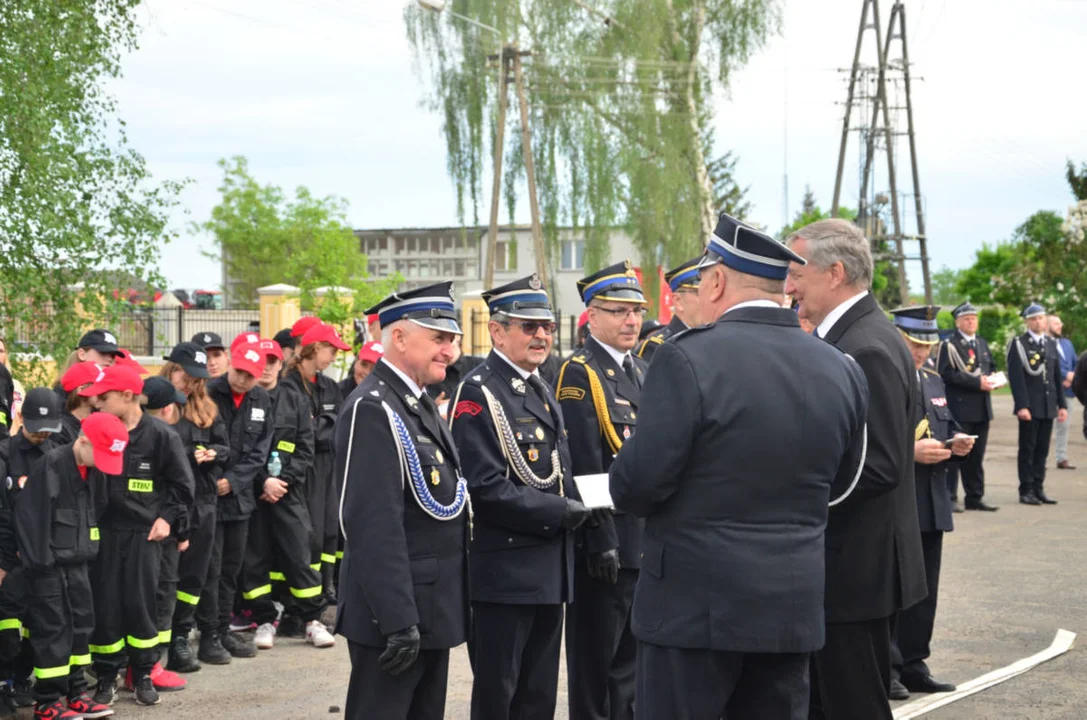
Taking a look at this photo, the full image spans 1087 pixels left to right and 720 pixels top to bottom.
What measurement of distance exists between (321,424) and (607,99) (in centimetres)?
→ 2755

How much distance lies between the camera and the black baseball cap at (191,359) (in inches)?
308

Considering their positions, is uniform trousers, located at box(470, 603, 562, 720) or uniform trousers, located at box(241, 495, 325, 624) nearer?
uniform trousers, located at box(470, 603, 562, 720)

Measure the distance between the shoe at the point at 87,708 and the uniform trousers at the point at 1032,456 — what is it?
1199 centimetres

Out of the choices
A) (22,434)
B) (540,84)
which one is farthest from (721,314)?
(540,84)

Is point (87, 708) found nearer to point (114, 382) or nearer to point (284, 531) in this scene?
point (114, 382)

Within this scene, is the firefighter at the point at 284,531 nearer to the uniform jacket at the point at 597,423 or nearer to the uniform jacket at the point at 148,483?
the uniform jacket at the point at 148,483

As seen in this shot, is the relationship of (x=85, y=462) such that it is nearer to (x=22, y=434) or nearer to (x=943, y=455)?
(x=22, y=434)

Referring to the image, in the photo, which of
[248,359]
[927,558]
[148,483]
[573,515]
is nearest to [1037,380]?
[927,558]

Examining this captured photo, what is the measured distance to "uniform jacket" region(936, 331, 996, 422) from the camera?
551 inches

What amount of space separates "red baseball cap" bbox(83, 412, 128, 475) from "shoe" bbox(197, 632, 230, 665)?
2.04 m

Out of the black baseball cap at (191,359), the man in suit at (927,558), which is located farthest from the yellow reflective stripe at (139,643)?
the man in suit at (927,558)

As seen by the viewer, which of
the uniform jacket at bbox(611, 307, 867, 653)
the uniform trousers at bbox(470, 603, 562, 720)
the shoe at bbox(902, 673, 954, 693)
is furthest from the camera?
the shoe at bbox(902, 673, 954, 693)

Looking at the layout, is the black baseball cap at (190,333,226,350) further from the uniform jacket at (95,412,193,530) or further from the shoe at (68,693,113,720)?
the shoe at (68,693,113,720)

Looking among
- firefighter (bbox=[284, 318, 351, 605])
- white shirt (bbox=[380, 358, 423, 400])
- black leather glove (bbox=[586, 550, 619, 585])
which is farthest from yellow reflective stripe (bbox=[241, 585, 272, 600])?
white shirt (bbox=[380, 358, 423, 400])
